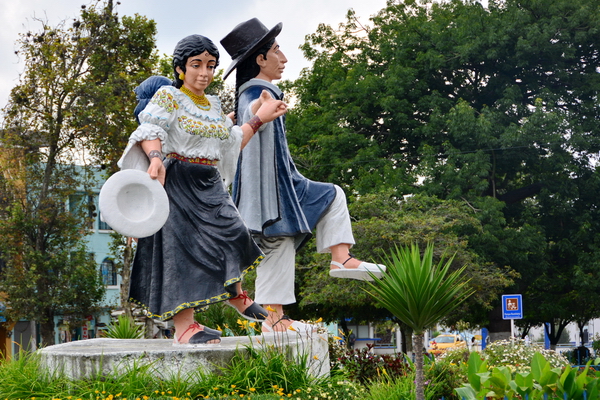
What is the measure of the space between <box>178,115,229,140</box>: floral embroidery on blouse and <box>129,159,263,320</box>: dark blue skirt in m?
0.26

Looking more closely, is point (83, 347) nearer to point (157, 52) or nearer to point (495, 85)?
point (157, 52)

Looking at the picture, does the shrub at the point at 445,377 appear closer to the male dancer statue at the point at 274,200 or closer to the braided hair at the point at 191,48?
the male dancer statue at the point at 274,200

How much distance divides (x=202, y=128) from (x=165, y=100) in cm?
36

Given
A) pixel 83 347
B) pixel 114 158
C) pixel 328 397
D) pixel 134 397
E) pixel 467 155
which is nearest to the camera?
pixel 134 397

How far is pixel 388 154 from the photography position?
23562mm

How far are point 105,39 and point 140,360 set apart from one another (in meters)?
17.5

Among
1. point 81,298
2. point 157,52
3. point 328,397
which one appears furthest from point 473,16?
point 328,397

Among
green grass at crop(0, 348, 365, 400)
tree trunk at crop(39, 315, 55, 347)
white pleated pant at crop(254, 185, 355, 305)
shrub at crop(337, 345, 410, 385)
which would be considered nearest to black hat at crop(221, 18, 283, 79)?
white pleated pant at crop(254, 185, 355, 305)

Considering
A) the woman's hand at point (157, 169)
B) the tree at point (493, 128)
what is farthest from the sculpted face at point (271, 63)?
the tree at point (493, 128)

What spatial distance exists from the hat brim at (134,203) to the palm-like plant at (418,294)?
1773 mm

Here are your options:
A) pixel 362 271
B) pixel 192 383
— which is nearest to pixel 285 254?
pixel 362 271

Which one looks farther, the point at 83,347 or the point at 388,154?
the point at 388,154

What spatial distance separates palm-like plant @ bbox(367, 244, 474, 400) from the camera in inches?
240

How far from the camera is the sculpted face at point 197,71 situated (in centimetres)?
616
